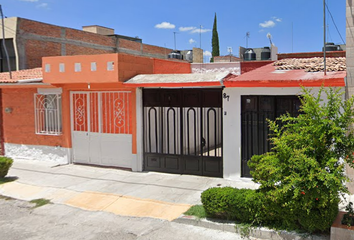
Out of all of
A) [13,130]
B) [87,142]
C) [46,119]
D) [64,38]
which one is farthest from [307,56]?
[64,38]

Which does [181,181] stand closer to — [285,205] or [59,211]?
[59,211]

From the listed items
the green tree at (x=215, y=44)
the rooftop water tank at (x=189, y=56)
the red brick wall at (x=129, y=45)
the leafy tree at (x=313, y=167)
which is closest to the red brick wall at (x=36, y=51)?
the red brick wall at (x=129, y=45)

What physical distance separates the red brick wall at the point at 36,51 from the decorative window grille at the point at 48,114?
5.83m

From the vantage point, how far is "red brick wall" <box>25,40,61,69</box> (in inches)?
708

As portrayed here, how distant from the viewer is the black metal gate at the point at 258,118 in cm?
876

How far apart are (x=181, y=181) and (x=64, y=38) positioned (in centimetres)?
1435

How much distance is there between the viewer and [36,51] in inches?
730

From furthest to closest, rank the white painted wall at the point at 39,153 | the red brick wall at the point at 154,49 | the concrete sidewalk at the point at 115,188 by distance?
the red brick wall at the point at 154,49 < the white painted wall at the point at 39,153 < the concrete sidewalk at the point at 115,188

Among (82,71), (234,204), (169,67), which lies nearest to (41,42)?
(169,67)

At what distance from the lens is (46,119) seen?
12891 millimetres

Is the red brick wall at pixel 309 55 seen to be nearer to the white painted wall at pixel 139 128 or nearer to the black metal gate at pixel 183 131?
the black metal gate at pixel 183 131

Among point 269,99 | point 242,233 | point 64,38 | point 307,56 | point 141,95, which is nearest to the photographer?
point 242,233

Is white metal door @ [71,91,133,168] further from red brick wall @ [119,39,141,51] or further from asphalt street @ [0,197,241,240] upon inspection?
red brick wall @ [119,39,141,51]

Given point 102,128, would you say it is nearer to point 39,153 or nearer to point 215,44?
point 39,153
